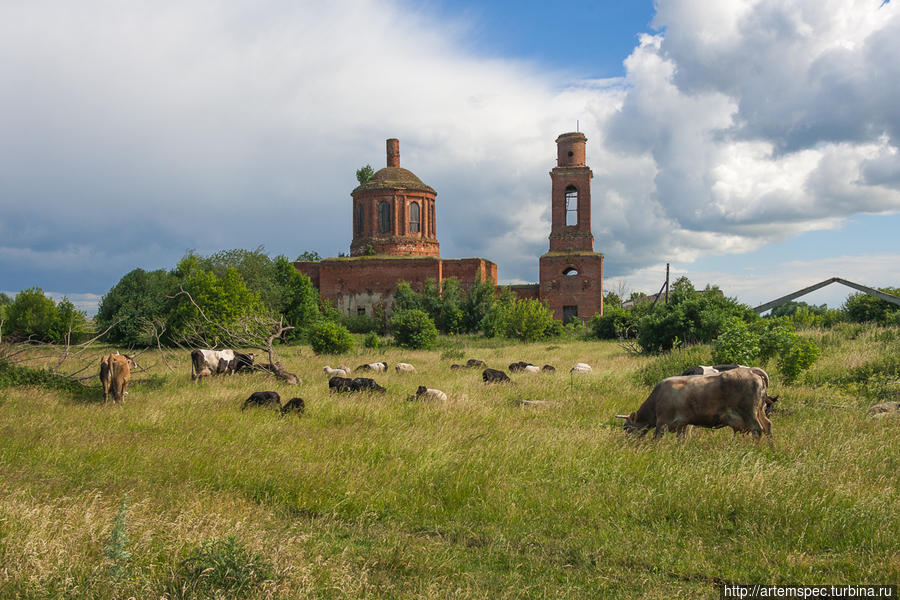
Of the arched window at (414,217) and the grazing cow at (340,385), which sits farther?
the arched window at (414,217)

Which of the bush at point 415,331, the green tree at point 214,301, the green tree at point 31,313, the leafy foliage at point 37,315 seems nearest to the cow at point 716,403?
the bush at point 415,331

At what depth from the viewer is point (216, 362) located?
51.4 ft

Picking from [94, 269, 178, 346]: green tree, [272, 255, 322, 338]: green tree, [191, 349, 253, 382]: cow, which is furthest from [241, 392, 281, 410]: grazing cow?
[94, 269, 178, 346]: green tree

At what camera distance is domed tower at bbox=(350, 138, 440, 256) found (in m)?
41.5

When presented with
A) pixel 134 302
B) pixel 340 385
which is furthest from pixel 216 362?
pixel 134 302

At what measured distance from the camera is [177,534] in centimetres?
421

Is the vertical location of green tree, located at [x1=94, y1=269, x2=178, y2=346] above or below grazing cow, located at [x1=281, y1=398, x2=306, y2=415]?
above

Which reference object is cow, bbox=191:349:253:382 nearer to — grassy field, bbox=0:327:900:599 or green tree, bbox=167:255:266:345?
grassy field, bbox=0:327:900:599

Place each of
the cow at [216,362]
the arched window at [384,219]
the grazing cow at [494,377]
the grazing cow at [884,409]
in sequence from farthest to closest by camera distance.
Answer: the arched window at [384,219] → the cow at [216,362] → the grazing cow at [494,377] → the grazing cow at [884,409]

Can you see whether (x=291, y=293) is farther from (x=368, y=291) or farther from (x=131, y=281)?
(x=131, y=281)

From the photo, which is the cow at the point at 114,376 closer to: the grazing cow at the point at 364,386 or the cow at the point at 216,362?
the cow at the point at 216,362

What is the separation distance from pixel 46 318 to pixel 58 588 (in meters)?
43.4

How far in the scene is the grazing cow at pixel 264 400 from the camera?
10000mm

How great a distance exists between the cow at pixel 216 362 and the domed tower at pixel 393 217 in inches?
1009
